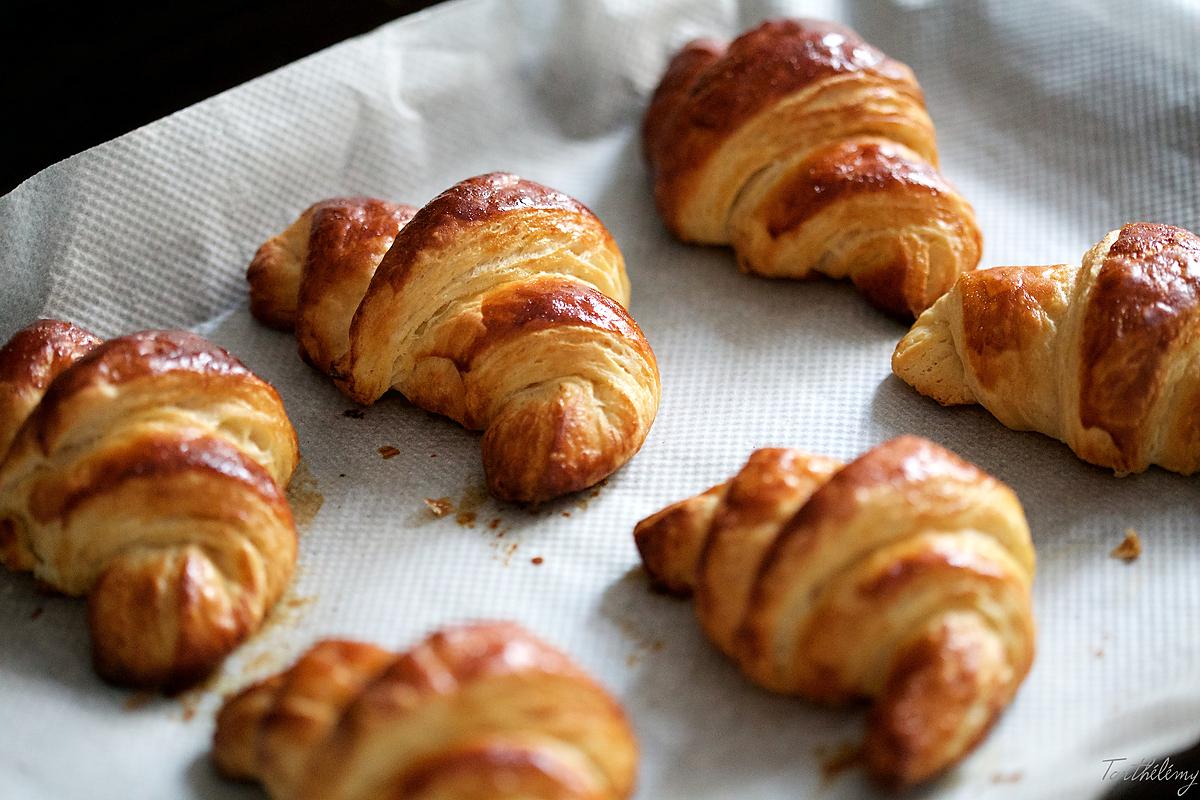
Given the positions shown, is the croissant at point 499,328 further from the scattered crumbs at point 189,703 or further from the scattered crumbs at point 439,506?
the scattered crumbs at point 189,703

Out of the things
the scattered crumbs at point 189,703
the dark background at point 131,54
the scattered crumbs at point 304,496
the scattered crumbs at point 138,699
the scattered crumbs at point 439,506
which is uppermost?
the dark background at point 131,54

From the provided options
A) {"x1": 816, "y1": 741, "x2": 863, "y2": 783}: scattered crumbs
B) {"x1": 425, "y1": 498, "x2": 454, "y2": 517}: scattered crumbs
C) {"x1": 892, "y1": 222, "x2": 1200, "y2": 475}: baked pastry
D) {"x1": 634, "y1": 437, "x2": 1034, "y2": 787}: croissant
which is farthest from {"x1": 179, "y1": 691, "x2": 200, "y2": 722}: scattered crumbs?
{"x1": 892, "y1": 222, "x2": 1200, "y2": 475}: baked pastry

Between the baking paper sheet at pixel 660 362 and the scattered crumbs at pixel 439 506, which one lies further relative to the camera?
the scattered crumbs at pixel 439 506

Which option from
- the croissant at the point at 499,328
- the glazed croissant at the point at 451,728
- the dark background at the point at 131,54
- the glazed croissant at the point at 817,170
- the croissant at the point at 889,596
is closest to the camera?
the glazed croissant at the point at 451,728

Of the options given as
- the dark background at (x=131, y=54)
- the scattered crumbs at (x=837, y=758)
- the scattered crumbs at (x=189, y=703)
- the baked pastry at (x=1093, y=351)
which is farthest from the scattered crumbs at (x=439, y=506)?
the dark background at (x=131, y=54)

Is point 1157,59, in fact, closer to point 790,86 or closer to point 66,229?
point 790,86

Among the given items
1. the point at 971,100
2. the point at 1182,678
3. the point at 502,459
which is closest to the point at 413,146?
the point at 502,459
